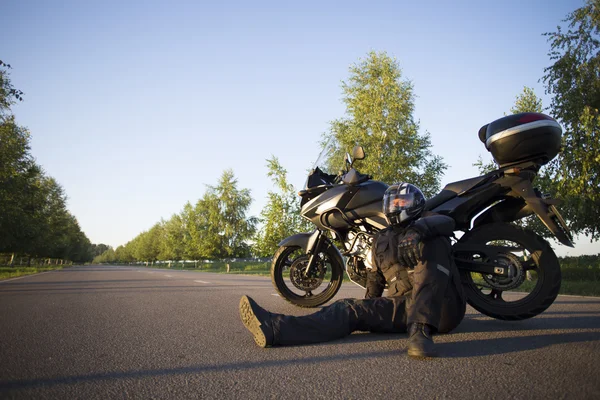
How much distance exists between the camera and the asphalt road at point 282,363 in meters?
2.05

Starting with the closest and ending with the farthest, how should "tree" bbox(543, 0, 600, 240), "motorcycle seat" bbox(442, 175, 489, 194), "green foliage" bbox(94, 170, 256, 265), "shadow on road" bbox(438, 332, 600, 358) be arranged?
1. "shadow on road" bbox(438, 332, 600, 358)
2. "motorcycle seat" bbox(442, 175, 489, 194)
3. "tree" bbox(543, 0, 600, 240)
4. "green foliage" bbox(94, 170, 256, 265)

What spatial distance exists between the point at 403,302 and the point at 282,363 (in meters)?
1.20

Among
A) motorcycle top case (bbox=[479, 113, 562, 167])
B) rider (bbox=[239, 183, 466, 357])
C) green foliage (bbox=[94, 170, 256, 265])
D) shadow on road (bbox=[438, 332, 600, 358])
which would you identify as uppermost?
green foliage (bbox=[94, 170, 256, 265])

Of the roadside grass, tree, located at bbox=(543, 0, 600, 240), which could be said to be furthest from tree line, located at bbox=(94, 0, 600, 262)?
the roadside grass

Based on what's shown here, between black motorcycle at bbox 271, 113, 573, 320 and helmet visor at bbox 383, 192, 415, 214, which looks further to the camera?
black motorcycle at bbox 271, 113, 573, 320

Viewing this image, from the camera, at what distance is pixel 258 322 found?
9.73ft

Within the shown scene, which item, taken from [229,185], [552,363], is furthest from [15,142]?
[552,363]

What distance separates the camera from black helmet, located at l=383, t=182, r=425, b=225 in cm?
336

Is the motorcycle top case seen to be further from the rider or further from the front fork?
the front fork

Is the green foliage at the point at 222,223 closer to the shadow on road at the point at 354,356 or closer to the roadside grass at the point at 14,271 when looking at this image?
the roadside grass at the point at 14,271

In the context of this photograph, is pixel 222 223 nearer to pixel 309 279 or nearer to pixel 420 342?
pixel 309 279

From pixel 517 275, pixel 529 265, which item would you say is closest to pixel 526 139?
pixel 529 265

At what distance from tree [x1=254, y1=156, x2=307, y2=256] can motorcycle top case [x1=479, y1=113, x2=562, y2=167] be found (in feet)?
66.2

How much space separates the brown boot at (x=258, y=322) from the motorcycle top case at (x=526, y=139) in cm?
277
